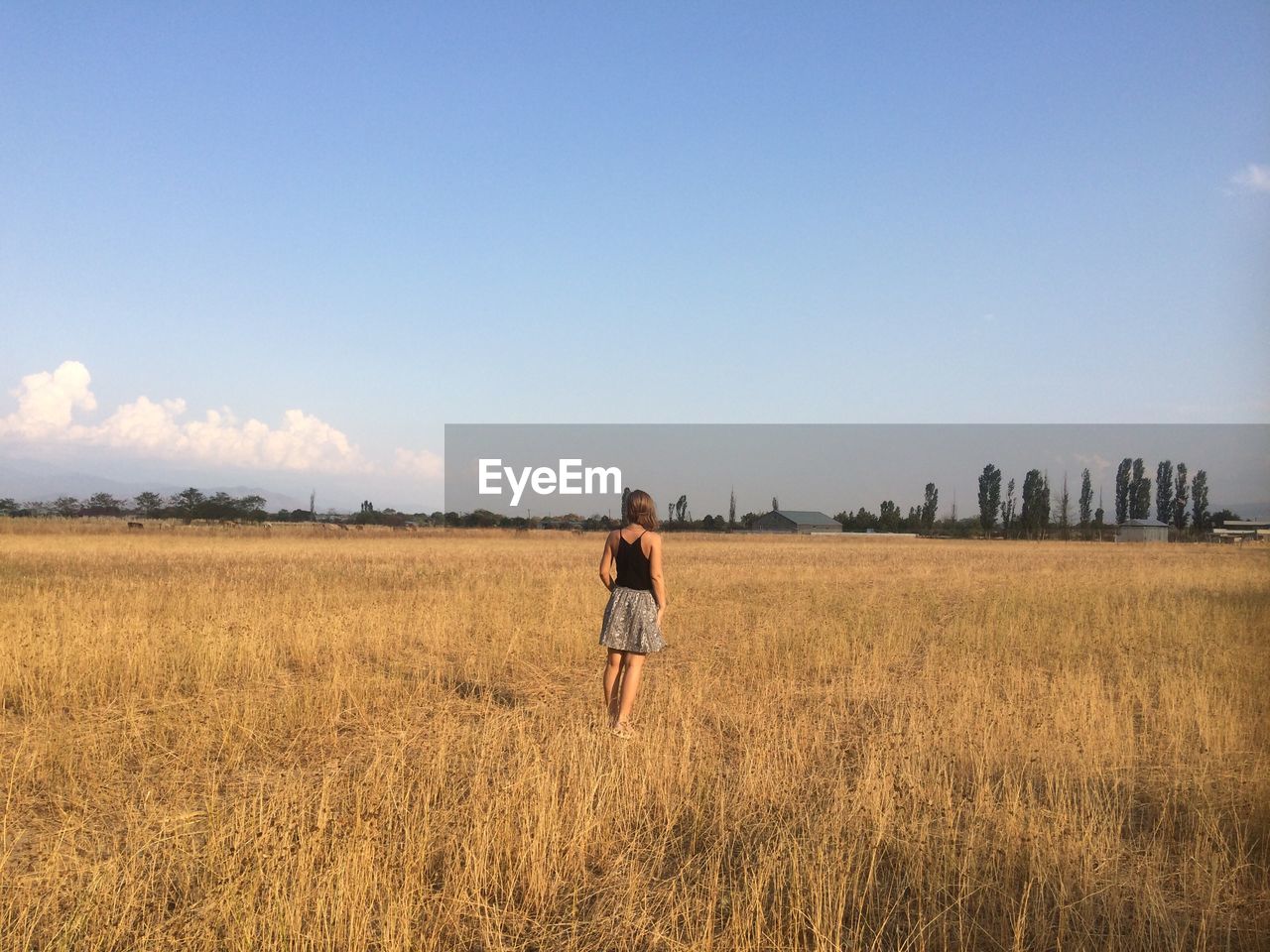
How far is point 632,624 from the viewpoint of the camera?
26.5ft

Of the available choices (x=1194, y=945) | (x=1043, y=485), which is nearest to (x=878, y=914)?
(x=1194, y=945)

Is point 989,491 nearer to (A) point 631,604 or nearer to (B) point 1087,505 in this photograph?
(B) point 1087,505

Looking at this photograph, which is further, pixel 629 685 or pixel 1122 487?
pixel 1122 487

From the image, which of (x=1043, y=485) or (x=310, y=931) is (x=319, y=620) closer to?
(x=310, y=931)

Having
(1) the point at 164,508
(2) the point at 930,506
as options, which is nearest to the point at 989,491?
(2) the point at 930,506

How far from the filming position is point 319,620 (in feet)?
45.9

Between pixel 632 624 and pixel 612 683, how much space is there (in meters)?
0.64

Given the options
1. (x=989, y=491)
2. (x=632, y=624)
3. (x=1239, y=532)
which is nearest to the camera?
(x=632, y=624)

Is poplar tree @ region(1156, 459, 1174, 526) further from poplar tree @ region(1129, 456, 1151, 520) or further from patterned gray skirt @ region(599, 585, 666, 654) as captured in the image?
patterned gray skirt @ region(599, 585, 666, 654)

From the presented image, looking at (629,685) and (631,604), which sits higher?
(631,604)

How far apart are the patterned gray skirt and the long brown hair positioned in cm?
66

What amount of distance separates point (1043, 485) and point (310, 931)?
138527mm

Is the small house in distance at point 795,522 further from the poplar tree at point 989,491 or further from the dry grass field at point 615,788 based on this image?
the dry grass field at point 615,788

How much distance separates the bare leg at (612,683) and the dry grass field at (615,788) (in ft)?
0.91
